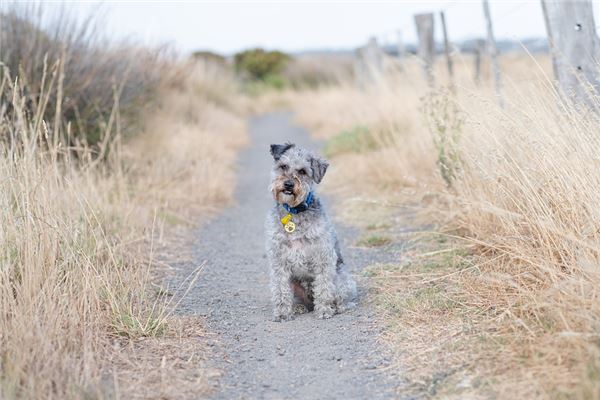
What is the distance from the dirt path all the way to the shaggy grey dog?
18cm

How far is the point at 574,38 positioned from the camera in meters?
7.23

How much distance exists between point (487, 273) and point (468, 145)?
7.61 ft

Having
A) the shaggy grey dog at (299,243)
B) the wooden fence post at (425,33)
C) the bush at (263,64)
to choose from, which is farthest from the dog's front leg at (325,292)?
the bush at (263,64)

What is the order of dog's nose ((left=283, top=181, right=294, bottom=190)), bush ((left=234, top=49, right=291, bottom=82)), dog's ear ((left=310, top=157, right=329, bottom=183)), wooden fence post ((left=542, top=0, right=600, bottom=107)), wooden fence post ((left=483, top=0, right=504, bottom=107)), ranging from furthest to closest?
bush ((left=234, top=49, right=291, bottom=82))
wooden fence post ((left=483, top=0, right=504, bottom=107))
wooden fence post ((left=542, top=0, right=600, bottom=107))
dog's ear ((left=310, top=157, right=329, bottom=183))
dog's nose ((left=283, top=181, right=294, bottom=190))

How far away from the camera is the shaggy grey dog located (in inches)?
233

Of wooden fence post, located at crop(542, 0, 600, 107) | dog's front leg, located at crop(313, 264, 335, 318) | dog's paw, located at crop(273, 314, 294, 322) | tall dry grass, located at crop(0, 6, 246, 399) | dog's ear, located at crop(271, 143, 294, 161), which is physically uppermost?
wooden fence post, located at crop(542, 0, 600, 107)

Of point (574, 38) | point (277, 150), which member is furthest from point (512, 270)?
point (574, 38)

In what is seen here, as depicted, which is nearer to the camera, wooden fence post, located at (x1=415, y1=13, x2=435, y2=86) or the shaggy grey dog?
the shaggy grey dog

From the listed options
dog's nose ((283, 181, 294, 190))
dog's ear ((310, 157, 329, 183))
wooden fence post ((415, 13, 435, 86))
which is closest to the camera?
dog's nose ((283, 181, 294, 190))

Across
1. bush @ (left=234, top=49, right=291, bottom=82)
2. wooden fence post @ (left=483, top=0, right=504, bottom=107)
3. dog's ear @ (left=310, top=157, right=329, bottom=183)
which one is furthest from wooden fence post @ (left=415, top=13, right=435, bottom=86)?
bush @ (left=234, top=49, right=291, bottom=82)

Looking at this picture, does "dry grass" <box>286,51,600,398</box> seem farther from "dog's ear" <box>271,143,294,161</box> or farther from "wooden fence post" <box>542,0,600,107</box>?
"dog's ear" <box>271,143,294,161</box>

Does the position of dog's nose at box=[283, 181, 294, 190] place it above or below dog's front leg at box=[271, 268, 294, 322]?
above

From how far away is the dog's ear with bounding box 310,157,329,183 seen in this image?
6.17 meters

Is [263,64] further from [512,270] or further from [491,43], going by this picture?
[512,270]
